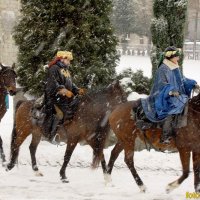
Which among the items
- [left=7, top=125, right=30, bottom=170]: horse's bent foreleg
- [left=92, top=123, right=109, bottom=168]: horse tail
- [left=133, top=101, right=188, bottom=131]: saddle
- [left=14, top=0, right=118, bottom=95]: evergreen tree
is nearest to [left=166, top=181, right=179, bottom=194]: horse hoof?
[left=133, top=101, right=188, bottom=131]: saddle

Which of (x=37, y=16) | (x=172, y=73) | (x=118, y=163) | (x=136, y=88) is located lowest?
(x=118, y=163)

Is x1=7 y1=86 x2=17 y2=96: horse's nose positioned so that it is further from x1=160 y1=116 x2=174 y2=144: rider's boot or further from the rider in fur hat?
x1=160 y1=116 x2=174 y2=144: rider's boot

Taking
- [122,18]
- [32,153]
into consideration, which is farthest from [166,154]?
[122,18]

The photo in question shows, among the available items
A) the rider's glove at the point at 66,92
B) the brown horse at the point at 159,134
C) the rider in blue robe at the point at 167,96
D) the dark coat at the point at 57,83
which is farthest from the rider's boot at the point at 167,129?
the dark coat at the point at 57,83

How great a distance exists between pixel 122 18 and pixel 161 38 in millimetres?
27948

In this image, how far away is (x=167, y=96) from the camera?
744cm

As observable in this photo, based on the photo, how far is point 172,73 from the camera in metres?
7.59

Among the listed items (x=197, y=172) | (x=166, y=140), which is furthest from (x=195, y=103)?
(x=197, y=172)

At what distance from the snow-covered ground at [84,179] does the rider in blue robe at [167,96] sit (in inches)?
49.2

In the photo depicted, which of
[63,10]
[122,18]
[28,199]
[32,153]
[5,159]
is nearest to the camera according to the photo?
[28,199]

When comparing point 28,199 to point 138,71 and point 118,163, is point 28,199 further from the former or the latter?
point 138,71

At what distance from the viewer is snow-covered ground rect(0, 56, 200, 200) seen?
25.1 feet

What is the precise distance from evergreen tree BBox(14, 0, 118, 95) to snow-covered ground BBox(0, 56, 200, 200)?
152cm

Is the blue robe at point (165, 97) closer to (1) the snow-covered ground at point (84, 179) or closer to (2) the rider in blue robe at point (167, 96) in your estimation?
(2) the rider in blue robe at point (167, 96)
